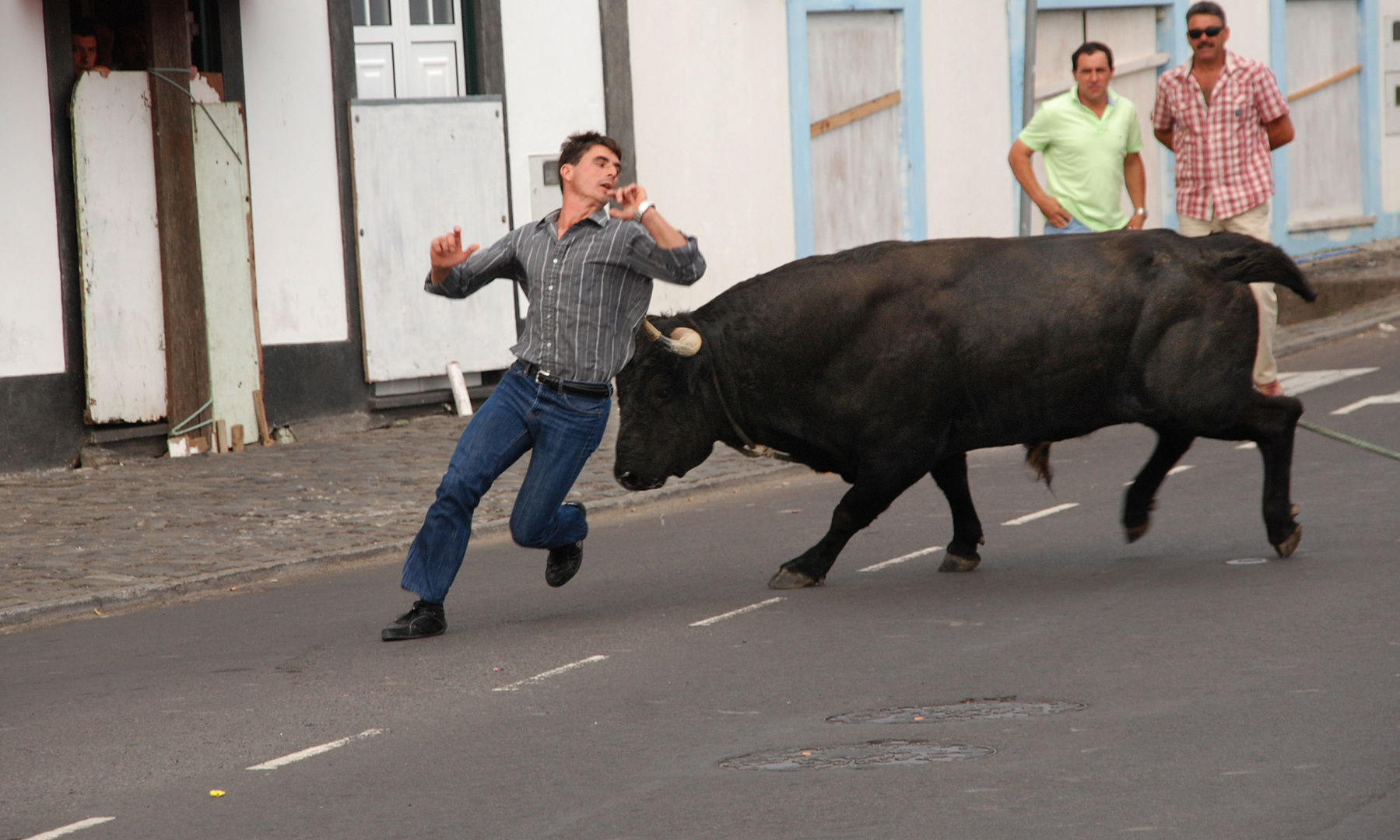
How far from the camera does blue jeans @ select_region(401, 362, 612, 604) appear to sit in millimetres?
7277

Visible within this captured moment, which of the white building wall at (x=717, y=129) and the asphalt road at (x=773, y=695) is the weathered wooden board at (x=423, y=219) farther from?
the asphalt road at (x=773, y=695)

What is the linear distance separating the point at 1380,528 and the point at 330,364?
8.16 m

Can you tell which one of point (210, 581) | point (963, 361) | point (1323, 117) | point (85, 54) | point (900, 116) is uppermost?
point (85, 54)

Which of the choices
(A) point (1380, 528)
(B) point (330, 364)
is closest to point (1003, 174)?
(B) point (330, 364)

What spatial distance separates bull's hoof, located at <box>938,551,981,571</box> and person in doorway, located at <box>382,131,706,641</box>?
5.35ft

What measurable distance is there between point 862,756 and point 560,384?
2410mm

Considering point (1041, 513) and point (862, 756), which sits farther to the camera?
point (1041, 513)

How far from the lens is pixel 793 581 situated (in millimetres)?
7910

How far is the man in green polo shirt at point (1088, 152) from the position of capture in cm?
1081

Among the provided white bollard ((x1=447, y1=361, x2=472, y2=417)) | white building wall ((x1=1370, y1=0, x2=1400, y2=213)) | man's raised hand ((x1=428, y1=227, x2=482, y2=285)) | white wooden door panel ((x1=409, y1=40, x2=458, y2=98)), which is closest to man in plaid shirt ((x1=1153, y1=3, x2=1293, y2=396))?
man's raised hand ((x1=428, y1=227, x2=482, y2=285))

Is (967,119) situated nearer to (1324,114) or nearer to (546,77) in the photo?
(546,77)

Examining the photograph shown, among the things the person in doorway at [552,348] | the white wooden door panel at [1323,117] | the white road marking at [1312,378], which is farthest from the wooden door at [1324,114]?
the person in doorway at [552,348]

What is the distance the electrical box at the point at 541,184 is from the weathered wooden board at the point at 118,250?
323 cm

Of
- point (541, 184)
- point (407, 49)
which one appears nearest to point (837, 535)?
point (541, 184)
